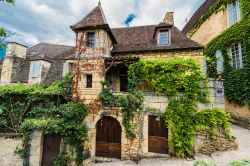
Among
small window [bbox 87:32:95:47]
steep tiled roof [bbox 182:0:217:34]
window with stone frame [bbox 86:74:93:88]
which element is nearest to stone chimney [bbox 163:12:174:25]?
steep tiled roof [bbox 182:0:217:34]

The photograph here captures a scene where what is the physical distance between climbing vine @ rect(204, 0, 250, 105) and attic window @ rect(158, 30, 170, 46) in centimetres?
305

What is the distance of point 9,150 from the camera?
9359 millimetres

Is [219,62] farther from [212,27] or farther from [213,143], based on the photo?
[213,143]

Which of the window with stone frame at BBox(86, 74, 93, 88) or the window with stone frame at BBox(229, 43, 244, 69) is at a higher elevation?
the window with stone frame at BBox(229, 43, 244, 69)

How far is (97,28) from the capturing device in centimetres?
998

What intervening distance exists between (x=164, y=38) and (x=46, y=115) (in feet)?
32.0

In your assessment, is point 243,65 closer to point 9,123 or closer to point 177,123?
point 177,123

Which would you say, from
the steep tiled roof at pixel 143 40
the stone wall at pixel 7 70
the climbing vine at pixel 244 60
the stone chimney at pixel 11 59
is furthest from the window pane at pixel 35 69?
the climbing vine at pixel 244 60

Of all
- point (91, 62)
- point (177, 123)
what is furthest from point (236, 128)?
point (91, 62)

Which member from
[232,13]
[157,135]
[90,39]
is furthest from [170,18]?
[157,135]

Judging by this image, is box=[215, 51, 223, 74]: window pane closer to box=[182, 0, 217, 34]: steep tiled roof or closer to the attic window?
the attic window

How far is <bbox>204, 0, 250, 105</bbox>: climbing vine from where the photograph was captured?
378 inches

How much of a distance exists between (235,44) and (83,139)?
40.3ft

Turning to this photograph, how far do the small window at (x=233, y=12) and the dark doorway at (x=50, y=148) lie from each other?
15.1 m
